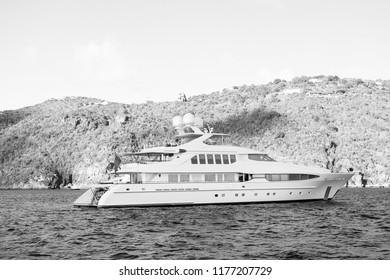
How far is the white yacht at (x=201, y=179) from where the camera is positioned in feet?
103

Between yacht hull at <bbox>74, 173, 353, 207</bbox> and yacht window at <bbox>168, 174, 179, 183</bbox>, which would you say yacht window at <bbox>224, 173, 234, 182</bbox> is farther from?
yacht window at <bbox>168, 174, 179, 183</bbox>

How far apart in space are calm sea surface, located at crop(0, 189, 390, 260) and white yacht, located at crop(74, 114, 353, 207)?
1850mm

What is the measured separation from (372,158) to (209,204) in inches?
2934

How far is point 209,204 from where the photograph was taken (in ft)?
107

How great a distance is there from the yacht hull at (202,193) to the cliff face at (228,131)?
5687 centimetres

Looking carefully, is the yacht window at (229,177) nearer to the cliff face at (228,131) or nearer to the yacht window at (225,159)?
the yacht window at (225,159)

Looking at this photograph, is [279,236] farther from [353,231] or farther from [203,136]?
[203,136]

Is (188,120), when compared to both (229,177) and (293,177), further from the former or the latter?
(293,177)

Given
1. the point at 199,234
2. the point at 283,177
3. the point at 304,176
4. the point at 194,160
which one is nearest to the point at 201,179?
the point at 194,160

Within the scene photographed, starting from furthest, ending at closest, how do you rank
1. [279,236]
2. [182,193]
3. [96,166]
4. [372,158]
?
[96,166] < [372,158] < [182,193] < [279,236]

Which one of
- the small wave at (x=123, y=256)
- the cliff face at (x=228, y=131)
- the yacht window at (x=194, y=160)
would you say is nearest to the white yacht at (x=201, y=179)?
the yacht window at (x=194, y=160)

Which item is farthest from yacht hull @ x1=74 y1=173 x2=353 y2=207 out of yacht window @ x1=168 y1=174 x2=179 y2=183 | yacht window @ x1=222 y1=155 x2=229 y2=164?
yacht window @ x1=222 y1=155 x2=229 y2=164

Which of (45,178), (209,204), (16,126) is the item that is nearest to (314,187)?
(209,204)

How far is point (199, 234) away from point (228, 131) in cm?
8909
